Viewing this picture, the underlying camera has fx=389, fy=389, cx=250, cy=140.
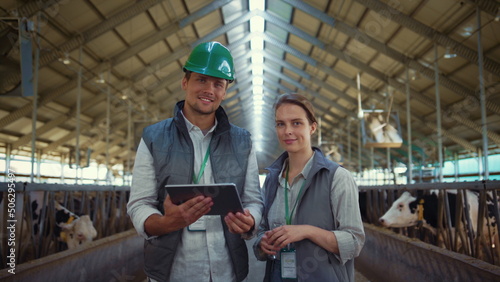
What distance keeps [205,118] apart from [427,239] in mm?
5277

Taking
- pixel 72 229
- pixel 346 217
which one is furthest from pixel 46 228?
pixel 346 217

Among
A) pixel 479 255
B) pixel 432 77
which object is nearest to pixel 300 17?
pixel 432 77

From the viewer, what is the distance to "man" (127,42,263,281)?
1.78 m

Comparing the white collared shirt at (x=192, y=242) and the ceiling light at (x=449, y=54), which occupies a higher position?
the ceiling light at (x=449, y=54)

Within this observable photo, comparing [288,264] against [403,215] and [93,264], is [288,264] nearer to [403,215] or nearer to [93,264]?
[93,264]

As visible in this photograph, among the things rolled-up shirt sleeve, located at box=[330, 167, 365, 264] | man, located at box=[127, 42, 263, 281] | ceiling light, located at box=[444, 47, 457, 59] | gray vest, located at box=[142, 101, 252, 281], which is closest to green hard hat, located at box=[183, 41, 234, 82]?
man, located at box=[127, 42, 263, 281]

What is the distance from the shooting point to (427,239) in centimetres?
601

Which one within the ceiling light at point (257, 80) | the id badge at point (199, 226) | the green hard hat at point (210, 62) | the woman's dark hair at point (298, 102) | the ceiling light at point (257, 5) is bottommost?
the id badge at point (199, 226)

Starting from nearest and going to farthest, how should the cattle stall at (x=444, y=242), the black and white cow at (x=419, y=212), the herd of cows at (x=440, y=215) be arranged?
the cattle stall at (x=444, y=242), the herd of cows at (x=440, y=215), the black and white cow at (x=419, y=212)

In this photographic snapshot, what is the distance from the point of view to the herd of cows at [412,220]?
4691 millimetres

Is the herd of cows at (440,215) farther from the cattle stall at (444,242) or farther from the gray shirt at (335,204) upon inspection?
the gray shirt at (335,204)

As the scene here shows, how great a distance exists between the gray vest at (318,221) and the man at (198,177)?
240 mm

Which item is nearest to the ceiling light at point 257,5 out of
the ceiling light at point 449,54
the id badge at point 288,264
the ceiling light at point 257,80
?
the ceiling light at point 449,54

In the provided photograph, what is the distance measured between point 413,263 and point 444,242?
1.61 meters
